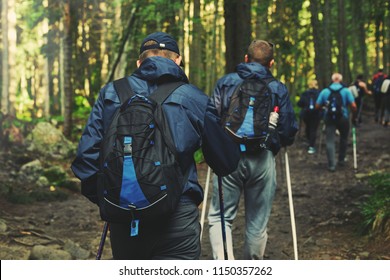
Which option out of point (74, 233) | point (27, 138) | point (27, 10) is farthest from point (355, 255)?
point (27, 10)

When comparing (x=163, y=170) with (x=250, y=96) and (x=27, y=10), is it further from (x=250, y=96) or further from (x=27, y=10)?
(x=27, y=10)

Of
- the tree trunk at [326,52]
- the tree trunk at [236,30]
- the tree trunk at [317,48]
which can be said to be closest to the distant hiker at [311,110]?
the tree trunk at [317,48]

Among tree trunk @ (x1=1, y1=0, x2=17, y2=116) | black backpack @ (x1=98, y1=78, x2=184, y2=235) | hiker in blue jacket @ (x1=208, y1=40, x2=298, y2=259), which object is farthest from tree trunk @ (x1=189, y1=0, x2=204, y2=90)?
black backpack @ (x1=98, y1=78, x2=184, y2=235)

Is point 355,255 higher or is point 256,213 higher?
point 256,213

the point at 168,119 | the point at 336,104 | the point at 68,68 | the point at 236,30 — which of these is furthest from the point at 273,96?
the point at 68,68

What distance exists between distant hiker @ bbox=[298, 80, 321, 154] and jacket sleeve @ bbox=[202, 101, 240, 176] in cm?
1248

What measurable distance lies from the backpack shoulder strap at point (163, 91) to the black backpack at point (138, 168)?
4 centimetres

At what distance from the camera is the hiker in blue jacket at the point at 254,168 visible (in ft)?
17.0

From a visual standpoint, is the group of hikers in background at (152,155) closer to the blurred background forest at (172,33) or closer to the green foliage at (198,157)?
the blurred background forest at (172,33)

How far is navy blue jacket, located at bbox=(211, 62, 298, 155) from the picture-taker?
203 inches

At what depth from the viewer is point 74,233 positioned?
8344 millimetres

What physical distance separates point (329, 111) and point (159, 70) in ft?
30.4

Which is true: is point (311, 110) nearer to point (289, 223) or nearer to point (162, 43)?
point (289, 223)
